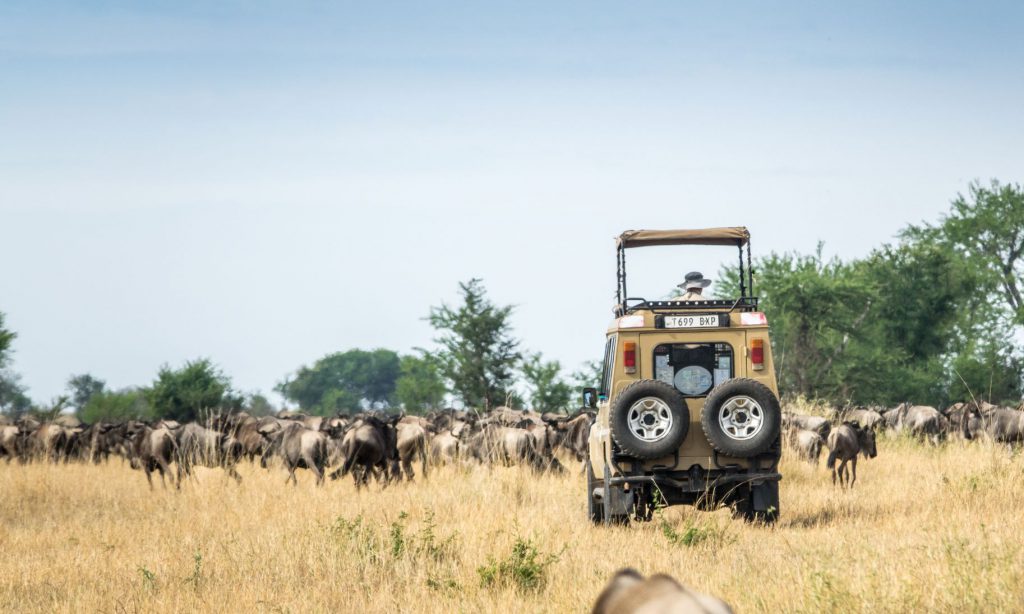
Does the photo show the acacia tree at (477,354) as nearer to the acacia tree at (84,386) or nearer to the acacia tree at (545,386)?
the acacia tree at (545,386)

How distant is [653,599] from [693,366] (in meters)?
8.08

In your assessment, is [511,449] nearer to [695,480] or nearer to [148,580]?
[695,480]

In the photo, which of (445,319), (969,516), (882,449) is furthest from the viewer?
(445,319)

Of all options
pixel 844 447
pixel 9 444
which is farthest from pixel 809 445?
pixel 9 444

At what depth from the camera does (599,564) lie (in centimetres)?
948

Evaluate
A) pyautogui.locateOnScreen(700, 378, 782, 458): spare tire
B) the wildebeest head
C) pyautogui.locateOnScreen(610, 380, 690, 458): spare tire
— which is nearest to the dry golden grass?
the wildebeest head

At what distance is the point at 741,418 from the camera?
446 inches

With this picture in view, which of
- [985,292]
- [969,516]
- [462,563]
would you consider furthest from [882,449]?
[985,292]

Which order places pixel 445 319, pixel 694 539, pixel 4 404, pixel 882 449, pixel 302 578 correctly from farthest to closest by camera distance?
1. pixel 4 404
2. pixel 445 319
3. pixel 882 449
4. pixel 694 539
5. pixel 302 578

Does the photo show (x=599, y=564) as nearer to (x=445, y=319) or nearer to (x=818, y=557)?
(x=818, y=557)

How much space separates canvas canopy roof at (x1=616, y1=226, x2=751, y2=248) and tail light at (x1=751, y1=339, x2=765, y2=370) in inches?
69.7

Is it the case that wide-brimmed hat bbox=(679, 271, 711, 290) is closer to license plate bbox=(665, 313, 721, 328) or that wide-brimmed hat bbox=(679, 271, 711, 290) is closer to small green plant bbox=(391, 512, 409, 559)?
license plate bbox=(665, 313, 721, 328)

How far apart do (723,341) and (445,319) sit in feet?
113

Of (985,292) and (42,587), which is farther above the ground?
(985,292)
